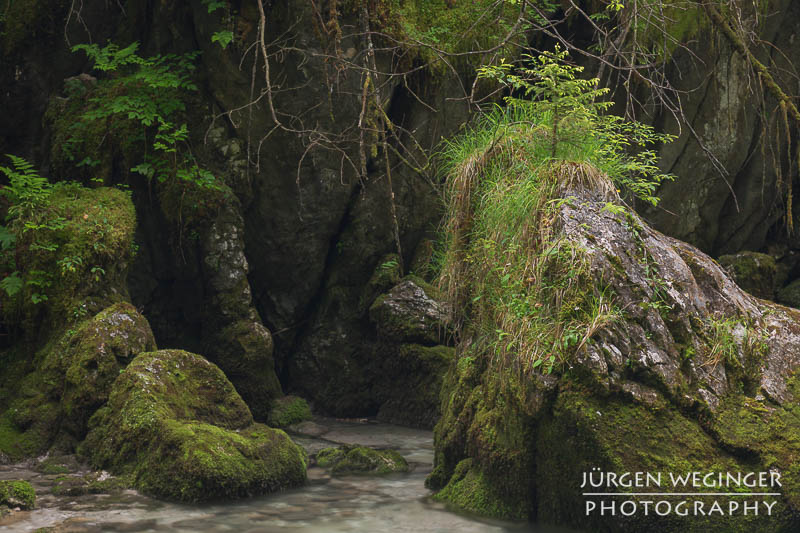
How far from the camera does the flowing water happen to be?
4.81 meters

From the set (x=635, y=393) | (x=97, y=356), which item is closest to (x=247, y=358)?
(x=97, y=356)

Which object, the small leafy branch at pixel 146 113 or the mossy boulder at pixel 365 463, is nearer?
the mossy boulder at pixel 365 463

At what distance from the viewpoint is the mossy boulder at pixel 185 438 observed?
5445mm

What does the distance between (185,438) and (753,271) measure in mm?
8387

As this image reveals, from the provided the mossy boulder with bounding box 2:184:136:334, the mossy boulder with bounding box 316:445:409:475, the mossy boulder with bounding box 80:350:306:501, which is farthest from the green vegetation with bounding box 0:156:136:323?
the mossy boulder with bounding box 316:445:409:475

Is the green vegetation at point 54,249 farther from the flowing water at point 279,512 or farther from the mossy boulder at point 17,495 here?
the mossy boulder at point 17,495

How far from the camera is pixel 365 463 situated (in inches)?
261

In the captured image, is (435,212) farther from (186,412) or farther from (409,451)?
(186,412)

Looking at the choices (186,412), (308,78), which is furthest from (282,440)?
(308,78)

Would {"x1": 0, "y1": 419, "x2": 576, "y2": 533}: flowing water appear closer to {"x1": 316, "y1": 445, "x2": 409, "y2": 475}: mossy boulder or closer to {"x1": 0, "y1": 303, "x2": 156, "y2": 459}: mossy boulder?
{"x1": 316, "y1": 445, "x2": 409, "y2": 475}: mossy boulder

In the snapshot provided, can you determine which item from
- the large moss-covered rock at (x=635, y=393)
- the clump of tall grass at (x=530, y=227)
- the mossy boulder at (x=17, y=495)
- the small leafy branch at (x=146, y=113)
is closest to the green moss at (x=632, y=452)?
the large moss-covered rock at (x=635, y=393)

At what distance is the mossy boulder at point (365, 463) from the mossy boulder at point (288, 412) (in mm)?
1896

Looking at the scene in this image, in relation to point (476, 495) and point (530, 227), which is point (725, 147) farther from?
point (476, 495)

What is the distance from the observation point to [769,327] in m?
5.33
